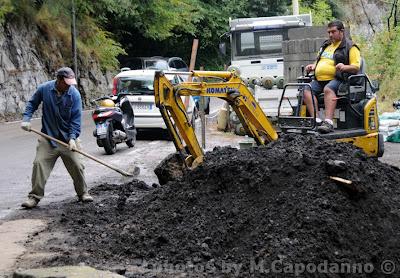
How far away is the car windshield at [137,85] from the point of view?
18188 millimetres

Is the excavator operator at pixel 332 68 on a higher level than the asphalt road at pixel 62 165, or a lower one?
higher

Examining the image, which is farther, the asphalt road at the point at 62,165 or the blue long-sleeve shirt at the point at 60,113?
the asphalt road at the point at 62,165

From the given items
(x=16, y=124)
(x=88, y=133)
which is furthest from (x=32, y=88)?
(x=88, y=133)

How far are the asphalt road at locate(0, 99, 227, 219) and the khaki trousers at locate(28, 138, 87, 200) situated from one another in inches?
20.2

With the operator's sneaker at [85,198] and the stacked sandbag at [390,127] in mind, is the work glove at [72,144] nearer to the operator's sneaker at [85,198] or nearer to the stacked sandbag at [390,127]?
the operator's sneaker at [85,198]

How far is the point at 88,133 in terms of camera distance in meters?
20.9

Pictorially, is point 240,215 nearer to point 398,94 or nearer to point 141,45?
point 398,94

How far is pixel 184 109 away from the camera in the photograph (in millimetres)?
10008

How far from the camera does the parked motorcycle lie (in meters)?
15.2

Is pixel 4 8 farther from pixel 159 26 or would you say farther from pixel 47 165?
pixel 47 165

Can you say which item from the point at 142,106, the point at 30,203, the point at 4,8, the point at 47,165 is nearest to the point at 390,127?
the point at 142,106

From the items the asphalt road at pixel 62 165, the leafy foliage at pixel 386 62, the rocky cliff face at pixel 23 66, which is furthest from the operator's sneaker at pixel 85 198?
the rocky cliff face at pixel 23 66

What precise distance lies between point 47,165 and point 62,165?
461cm

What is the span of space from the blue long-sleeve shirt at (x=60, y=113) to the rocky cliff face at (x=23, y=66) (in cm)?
1706
